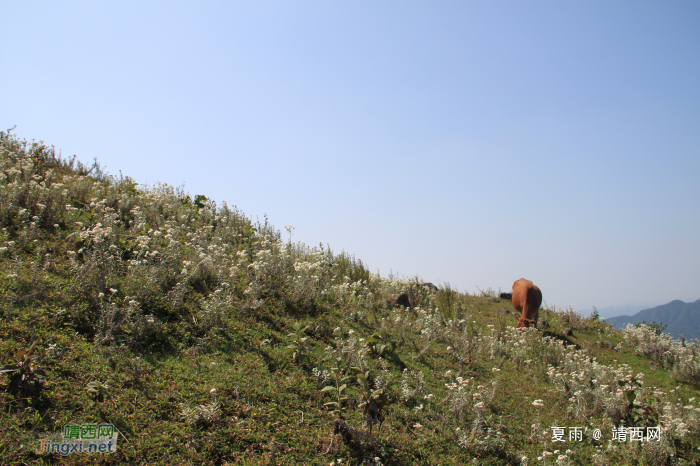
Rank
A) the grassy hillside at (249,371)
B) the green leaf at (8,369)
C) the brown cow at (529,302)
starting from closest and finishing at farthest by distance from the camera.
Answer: the green leaf at (8,369) → the grassy hillside at (249,371) → the brown cow at (529,302)

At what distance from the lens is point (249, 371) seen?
15.2ft

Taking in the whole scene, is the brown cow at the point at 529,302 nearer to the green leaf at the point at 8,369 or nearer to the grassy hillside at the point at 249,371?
the grassy hillside at the point at 249,371

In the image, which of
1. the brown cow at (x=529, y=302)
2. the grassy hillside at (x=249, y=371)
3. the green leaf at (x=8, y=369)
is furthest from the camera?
the brown cow at (x=529, y=302)

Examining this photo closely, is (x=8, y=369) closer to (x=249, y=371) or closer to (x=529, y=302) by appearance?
(x=249, y=371)

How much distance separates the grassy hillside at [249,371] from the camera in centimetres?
343

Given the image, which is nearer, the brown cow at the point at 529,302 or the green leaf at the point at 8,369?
the green leaf at the point at 8,369

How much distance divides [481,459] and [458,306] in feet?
23.7

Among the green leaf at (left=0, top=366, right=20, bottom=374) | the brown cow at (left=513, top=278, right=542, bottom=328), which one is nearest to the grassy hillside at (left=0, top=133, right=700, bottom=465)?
the green leaf at (left=0, top=366, right=20, bottom=374)

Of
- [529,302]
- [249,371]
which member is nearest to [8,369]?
[249,371]

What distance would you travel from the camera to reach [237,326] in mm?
5703

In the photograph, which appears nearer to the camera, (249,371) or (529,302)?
(249,371)

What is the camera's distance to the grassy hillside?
343 centimetres

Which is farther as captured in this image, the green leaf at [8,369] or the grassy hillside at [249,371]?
the grassy hillside at [249,371]

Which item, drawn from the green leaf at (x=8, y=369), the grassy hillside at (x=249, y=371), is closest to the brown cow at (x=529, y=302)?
the grassy hillside at (x=249, y=371)
